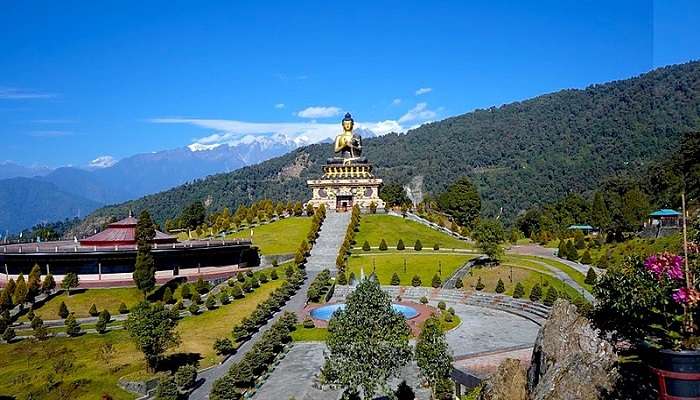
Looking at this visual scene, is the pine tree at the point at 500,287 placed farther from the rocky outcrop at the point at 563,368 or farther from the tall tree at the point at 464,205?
the tall tree at the point at 464,205

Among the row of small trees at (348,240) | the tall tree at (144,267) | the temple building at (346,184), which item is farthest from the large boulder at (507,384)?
the temple building at (346,184)

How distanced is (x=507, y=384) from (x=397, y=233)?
47428 millimetres

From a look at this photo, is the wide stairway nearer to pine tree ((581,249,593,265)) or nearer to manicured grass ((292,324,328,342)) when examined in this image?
manicured grass ((292,324,328,342))

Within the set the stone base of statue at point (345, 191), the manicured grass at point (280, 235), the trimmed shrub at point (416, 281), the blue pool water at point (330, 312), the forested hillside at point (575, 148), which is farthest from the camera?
the forested hillside at point (575, 148)

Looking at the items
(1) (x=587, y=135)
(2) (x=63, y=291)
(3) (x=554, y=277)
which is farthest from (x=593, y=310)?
(1) (x=587, y=135)

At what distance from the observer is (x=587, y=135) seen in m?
166

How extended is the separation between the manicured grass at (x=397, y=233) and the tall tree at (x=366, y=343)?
40896mm

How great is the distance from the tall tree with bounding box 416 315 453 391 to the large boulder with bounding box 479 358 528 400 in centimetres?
361

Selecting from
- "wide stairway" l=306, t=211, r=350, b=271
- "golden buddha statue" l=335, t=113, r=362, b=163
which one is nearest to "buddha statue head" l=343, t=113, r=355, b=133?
"golden buddha statue" l=335, t=113, r=362, b=163

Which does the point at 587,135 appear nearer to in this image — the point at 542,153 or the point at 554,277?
the point at 542,153

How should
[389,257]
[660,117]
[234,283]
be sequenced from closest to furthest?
1. [234,283]
2. [389,257]
3. [660,117]

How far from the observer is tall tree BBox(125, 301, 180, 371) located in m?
27.1

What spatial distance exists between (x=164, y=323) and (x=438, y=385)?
1232cm

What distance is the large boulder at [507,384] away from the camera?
18.0 metres
